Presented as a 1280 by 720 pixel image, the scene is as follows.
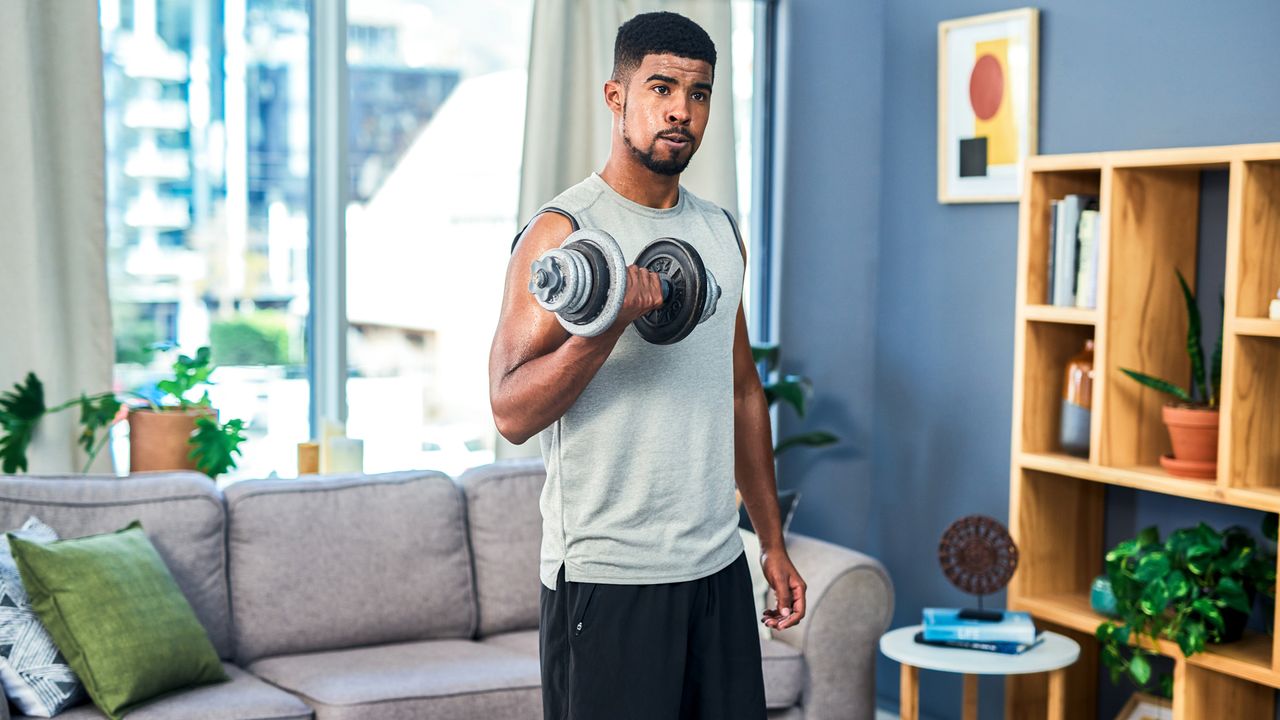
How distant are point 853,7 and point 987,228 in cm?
87

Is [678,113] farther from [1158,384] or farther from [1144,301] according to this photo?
[1144,301]

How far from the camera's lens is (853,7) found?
13.1 feet

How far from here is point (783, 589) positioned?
180 cm

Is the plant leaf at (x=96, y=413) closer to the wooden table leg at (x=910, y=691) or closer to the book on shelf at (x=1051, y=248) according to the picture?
the wooden table leg at (x=910, y=691)

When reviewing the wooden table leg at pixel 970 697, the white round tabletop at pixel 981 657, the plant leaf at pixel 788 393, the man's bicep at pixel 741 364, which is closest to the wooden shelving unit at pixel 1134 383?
the white round tabletop at pixel 981 657

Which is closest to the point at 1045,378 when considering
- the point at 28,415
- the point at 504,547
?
the point at 504,547

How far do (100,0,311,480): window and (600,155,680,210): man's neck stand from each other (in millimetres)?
1932

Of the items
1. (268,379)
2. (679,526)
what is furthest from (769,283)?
(679,526)

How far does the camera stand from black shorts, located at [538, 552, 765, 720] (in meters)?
1.54

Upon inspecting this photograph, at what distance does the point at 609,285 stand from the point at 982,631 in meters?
1.80

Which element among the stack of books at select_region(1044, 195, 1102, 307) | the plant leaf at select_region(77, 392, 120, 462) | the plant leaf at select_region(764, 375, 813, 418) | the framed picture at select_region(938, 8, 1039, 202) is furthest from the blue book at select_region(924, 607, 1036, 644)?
the plant leaf at select_region(77, 392, 120, 462)

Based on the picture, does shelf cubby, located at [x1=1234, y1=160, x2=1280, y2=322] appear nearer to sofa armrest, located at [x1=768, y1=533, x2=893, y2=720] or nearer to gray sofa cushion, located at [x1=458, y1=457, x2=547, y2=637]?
sofa armrest, located at [x1=768, y1=533, x2=893, y2=720]

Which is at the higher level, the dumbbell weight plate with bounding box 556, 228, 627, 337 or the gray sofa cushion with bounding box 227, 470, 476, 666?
the dumbbell weight plate with bounding box 556, 228, 627, 337

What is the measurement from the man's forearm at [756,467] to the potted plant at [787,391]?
168 centimetres
